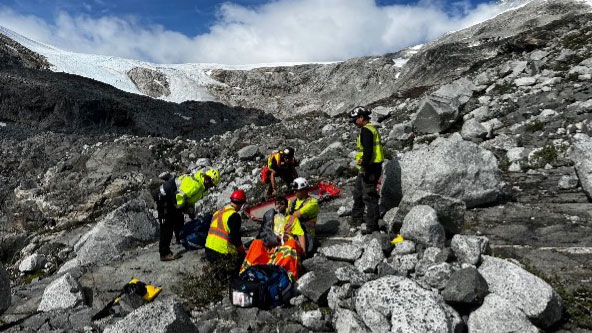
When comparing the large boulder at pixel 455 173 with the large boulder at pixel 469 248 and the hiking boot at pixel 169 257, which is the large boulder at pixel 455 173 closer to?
the large boulder at pixel 469 248

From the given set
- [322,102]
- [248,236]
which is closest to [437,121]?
[248,236]

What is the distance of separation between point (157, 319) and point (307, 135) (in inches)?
686

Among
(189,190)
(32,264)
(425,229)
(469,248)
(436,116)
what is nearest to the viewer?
(469,248)

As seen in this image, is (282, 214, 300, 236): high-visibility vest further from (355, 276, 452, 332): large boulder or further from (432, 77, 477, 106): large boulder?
(432, 77, 477, 106): large boulder

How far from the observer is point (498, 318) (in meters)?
4.44

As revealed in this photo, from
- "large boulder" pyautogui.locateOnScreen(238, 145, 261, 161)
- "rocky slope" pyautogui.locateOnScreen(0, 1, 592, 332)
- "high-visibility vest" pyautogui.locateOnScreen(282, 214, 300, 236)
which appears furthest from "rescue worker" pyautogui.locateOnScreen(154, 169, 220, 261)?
"large boulder" pyautogui.locateOnScreen(238, 145, 261, 161)

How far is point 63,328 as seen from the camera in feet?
19.7

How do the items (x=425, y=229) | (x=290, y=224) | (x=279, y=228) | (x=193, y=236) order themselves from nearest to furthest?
1. (x=425, y=229)
2. (x=290, y=224)
3. (x=279, y=228)
4. (x=193, y=236)

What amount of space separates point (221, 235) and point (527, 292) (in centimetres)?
465

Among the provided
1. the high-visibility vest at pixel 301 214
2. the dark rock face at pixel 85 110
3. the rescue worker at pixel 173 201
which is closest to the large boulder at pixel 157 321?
the high-visibility vest at pixel 301 214

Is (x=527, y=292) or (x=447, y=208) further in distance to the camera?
(x=447, y=208)

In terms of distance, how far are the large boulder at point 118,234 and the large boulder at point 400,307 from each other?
704cm

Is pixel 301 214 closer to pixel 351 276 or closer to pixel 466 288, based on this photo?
pixel 351 276

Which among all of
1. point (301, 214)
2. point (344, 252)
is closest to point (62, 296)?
point (301, 214)
